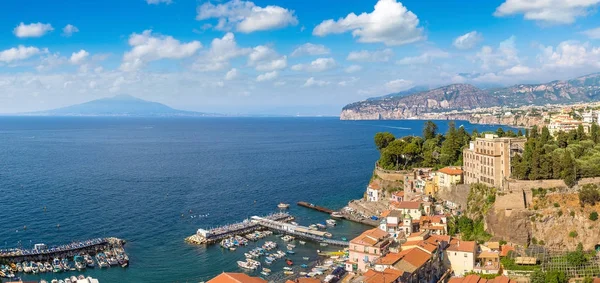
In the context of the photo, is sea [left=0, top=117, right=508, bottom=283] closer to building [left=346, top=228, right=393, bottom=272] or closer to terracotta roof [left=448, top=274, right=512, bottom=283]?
building [left=346, top=228, right=393, bottom=272]

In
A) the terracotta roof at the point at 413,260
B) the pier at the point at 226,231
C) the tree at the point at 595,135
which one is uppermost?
the tree at the point at 595,135

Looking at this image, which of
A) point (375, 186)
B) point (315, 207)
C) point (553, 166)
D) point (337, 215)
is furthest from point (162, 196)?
point (553, 166)

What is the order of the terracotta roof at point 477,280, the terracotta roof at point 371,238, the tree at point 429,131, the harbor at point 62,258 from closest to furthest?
the terracotta roof at point 477,280
the terracotta roof at point 371,238
the harbor at point 62,258
the tree at point 429,131

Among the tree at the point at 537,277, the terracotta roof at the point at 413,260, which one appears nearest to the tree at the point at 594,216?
the tree at the point at 537,277

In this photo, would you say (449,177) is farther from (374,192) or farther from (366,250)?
(366,250)

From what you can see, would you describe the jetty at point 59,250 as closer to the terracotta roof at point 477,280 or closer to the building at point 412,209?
the building at point 412,209

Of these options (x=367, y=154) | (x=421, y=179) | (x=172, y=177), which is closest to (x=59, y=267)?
(x=421, y=179)

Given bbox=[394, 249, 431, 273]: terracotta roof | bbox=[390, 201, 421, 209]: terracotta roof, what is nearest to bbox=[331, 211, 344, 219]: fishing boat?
bbox=[390, 201, 421, 209]: terracotta roof
